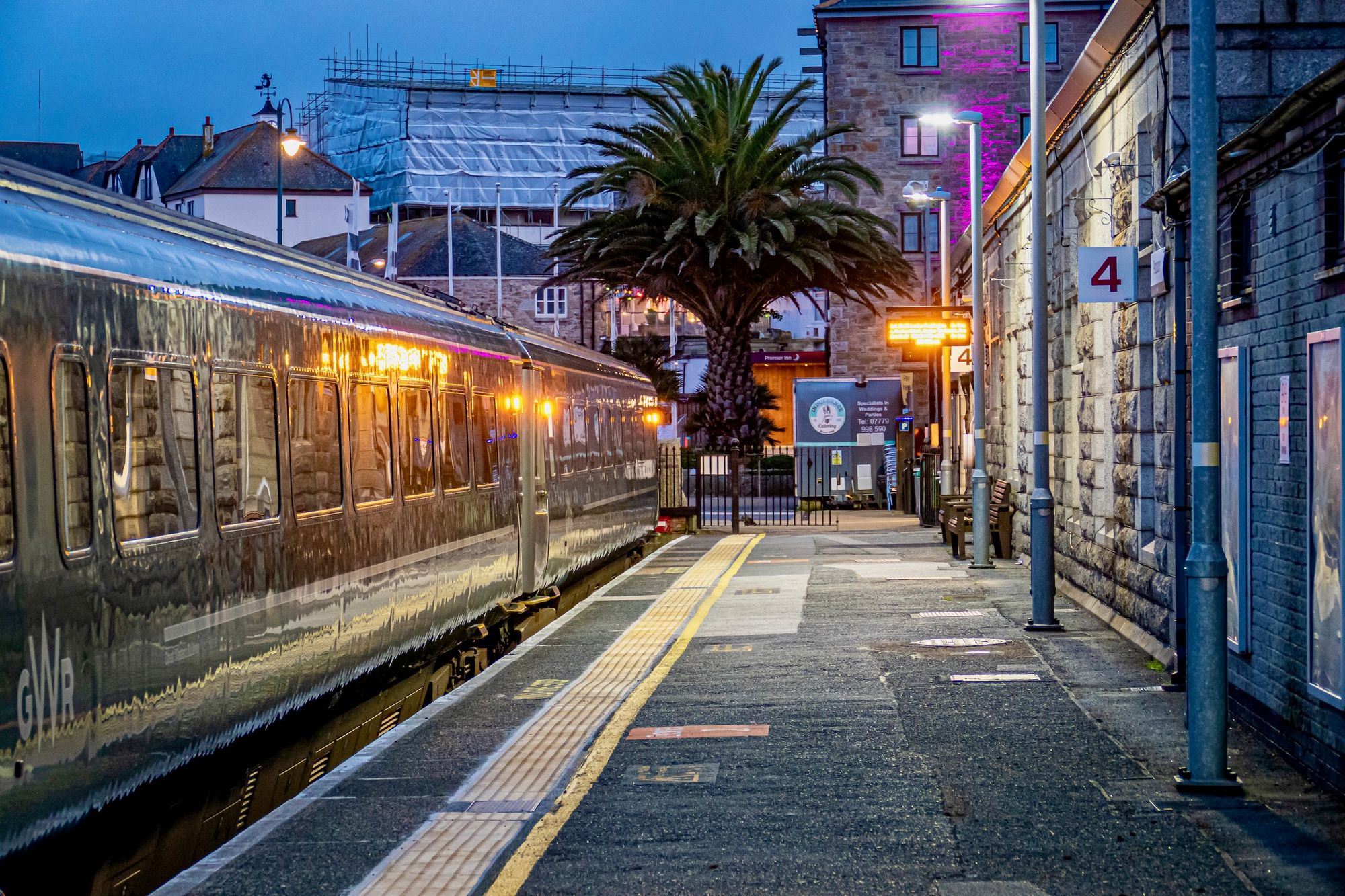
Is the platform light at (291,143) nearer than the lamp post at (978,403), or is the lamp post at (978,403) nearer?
the lamp post at (978,403)

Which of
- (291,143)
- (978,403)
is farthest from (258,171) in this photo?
(978,403)

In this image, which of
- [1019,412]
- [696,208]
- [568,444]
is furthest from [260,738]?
[696,208]

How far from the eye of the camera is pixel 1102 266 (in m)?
12.0

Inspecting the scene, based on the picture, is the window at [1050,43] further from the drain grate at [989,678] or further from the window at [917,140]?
the drain grate at [989,678]

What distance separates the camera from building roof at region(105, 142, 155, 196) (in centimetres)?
9169

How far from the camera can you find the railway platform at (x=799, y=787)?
620 centimetres

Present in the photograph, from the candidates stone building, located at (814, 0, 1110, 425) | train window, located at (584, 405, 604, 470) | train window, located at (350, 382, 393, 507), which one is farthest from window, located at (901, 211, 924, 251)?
train window, located at (350, 382, 393, 507)

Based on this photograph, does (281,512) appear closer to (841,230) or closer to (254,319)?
(254,319)

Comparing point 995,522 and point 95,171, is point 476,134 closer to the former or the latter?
point 95,171

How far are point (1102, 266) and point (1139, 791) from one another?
5539 mm

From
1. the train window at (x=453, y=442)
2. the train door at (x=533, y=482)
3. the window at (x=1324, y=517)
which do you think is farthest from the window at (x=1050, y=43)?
the window at (x=1324, y=517)

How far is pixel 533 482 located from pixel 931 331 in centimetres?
1169

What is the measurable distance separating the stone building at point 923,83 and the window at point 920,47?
0.03m

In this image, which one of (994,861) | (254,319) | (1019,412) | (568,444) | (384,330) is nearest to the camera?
(994,861)
